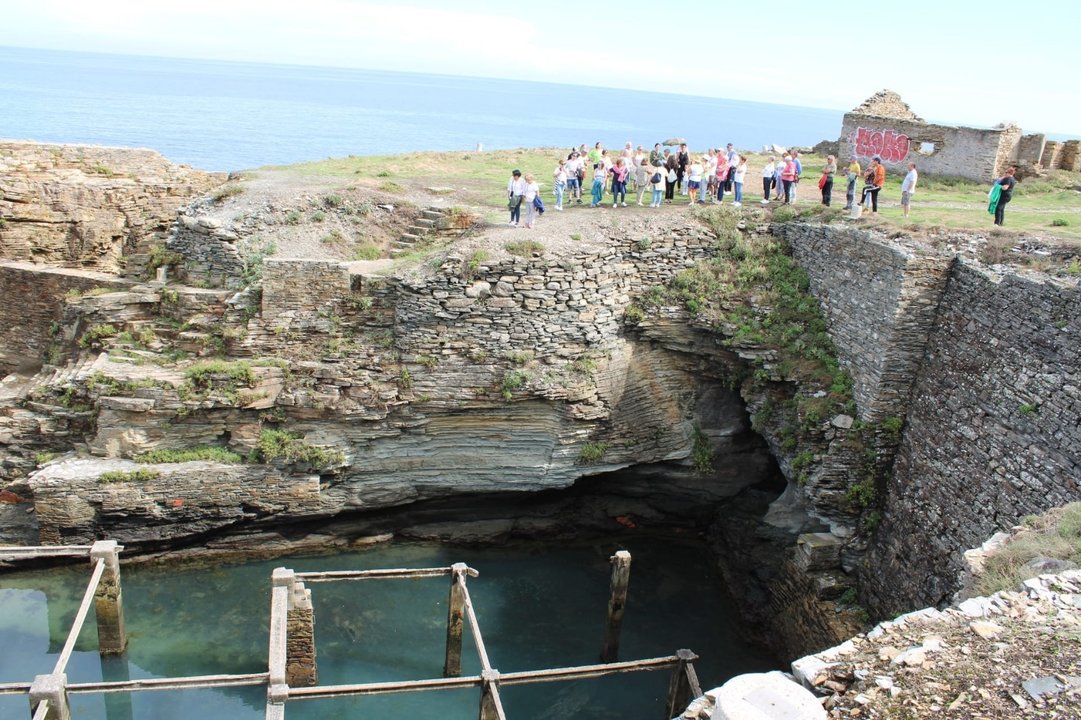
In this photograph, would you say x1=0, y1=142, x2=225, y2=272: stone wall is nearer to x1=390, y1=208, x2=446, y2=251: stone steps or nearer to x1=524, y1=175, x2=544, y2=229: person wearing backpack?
x1=390, y1=208, x2=446, y2=251: stone steps

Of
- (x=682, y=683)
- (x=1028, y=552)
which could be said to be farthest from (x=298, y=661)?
(x=1028, y=552)

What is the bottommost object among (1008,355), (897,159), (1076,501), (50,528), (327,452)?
(50,528)

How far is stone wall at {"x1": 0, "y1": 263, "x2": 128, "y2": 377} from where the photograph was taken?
62.3 feet

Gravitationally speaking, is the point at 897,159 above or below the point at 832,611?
above

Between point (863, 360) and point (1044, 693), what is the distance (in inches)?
355

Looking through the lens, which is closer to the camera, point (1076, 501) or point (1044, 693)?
point (1044, 693)

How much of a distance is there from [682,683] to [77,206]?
57.1ft

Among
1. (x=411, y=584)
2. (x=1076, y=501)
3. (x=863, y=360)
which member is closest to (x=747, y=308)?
(x=863, y=360)

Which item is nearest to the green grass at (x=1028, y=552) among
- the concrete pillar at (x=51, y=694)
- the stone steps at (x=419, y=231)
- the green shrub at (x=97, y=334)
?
the concrete pillar at (x=51, y=694)

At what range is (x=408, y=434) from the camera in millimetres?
16875

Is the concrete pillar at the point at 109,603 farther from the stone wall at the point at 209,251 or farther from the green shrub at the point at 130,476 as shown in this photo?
the stone wall at the point at 209,251

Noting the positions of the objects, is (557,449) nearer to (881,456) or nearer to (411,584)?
(411,584)

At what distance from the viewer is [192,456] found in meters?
16.3

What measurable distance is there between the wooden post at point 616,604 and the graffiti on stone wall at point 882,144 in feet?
42.3
